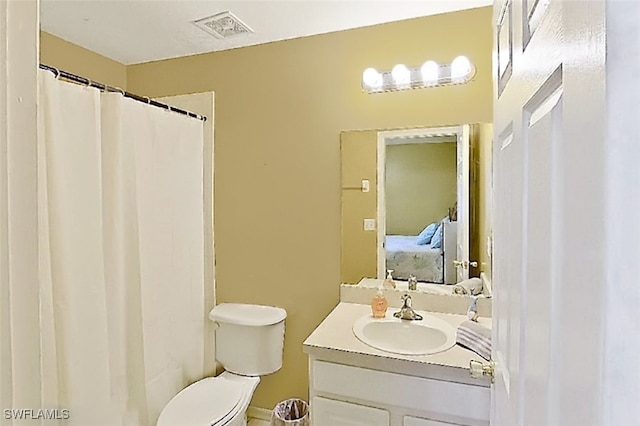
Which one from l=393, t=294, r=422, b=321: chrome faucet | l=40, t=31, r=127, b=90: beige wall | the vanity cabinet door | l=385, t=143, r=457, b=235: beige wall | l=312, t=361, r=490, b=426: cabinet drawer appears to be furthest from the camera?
l=40, t=31, r=127, b=90: beige wall

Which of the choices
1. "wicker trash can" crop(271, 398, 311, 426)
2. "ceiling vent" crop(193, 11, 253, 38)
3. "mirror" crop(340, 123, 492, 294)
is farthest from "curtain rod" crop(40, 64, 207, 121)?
"wicker trash can" crop(271, 398, 311, 426)

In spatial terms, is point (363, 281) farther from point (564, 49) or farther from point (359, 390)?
point (564, 49)

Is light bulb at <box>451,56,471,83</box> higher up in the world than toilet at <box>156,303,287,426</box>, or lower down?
higher up

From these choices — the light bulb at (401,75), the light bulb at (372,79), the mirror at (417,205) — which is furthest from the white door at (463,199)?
the light bulb at (372,79)

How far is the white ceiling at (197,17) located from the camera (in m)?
1.92

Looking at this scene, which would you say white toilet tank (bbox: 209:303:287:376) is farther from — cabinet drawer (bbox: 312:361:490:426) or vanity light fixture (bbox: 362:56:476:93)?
vanity light fixture (bbox: 362:56:476:93)

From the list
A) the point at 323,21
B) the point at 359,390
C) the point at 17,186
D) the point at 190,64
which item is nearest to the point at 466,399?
the point at 359,390

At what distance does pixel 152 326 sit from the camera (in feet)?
6.91

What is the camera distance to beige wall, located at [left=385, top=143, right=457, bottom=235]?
203 cm

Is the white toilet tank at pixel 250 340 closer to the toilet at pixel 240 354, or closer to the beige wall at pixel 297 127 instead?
the toilet at pixel 240 354

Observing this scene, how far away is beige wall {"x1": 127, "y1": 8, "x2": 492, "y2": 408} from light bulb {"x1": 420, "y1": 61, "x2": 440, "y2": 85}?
0.05m

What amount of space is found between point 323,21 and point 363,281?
1345mm

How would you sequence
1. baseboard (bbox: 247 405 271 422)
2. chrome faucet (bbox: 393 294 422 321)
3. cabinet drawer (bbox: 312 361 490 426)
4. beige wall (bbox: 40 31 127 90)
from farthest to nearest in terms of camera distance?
baseboard (bbox: 247 405 271 422) → beige wall (bbox: 40 31 127 90) → chrome faucet (bbox: 393 294 422 321) → cabinet drawer (bbox: 312 361 490 426)

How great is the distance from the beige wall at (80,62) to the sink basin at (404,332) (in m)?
2.10
